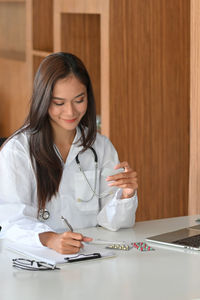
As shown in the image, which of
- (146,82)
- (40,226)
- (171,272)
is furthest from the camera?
(146,82)

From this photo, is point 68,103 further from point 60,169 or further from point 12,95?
point 12,95

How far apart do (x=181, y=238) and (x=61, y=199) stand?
52cm

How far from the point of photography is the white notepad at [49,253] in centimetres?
188

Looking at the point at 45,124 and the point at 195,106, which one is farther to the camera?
the point at 195,106

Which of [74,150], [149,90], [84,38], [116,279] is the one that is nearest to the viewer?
[116,279]

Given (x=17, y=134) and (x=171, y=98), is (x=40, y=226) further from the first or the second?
(x=171, y=98)

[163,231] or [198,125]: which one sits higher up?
[198,125]

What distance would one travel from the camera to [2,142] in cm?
254

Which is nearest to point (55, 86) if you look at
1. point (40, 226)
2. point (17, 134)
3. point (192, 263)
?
point (17, 134)

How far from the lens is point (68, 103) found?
7.66ft

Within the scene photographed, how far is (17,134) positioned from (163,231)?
2.16 ft

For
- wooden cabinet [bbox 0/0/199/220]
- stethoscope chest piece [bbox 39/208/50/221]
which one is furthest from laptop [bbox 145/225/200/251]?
wooden cabinet [bbox 0/0/199/220]

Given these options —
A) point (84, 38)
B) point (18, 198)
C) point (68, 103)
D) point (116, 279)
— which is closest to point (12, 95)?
point (84, 38)

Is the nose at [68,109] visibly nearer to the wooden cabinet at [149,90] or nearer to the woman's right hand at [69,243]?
the woman's right hand at [69,243]
